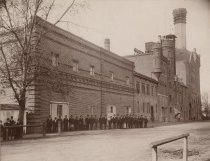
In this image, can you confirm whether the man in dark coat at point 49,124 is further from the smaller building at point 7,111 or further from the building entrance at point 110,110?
the building entrance at point 110,110

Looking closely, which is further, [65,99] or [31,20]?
[65,99]

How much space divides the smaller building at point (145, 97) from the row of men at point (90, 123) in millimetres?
5901

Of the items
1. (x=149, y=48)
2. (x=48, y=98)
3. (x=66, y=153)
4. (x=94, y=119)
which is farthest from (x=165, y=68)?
(x=66, y=153)

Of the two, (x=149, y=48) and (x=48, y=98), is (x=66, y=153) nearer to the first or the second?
(x=48, y=98)

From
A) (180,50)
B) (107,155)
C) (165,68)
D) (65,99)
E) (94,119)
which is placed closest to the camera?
(107,155)

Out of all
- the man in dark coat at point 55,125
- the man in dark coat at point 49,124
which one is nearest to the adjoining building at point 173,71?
the man in dark coat at point 55,125

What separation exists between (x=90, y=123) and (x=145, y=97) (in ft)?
53.0

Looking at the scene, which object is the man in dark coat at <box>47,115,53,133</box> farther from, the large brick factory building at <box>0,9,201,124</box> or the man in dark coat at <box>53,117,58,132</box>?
the large brick factory building at <box>0,9,201,124</box>

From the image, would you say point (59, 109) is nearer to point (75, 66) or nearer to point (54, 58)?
point (54, 58)

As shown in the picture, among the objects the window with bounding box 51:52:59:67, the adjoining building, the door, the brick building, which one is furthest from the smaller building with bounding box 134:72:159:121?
the window with bounding box 51:52:59:67

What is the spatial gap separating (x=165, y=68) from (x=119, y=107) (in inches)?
711

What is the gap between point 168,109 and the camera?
48062 millimetres

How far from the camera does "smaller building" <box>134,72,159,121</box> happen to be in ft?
119

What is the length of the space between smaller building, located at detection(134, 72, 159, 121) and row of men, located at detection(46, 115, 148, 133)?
5901 millimetres
